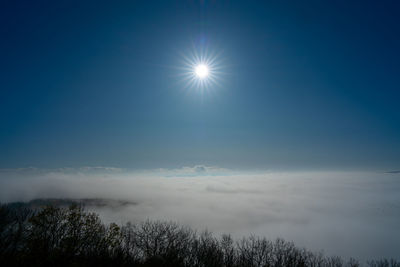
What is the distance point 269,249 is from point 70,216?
150 feet

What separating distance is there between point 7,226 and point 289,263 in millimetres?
58094

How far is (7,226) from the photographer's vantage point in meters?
31.8

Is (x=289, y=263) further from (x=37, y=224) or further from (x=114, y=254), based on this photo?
(x=37, y=224)

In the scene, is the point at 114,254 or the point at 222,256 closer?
the point at 114,254

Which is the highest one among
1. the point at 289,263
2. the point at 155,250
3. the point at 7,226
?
the point at 7,226

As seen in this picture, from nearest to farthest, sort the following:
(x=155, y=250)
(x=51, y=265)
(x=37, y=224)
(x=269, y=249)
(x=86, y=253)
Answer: (x=51, y=265)
(x=37, y=224)
(x=86, y=253)
(x=155, y=250)
(x=269, y=249)

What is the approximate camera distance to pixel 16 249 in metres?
25.4

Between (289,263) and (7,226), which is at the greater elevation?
(7,226)

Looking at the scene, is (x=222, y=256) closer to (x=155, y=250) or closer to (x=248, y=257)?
(x=248, y=257)

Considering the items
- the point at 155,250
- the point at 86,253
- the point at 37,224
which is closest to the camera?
the point at 37,224

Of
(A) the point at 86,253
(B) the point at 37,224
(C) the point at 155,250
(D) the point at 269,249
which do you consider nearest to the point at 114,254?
(A) the point at 86,253

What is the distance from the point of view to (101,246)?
1325 inches

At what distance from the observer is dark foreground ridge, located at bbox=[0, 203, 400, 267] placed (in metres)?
26.5

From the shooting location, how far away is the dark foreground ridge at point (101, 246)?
26453 millimetres
